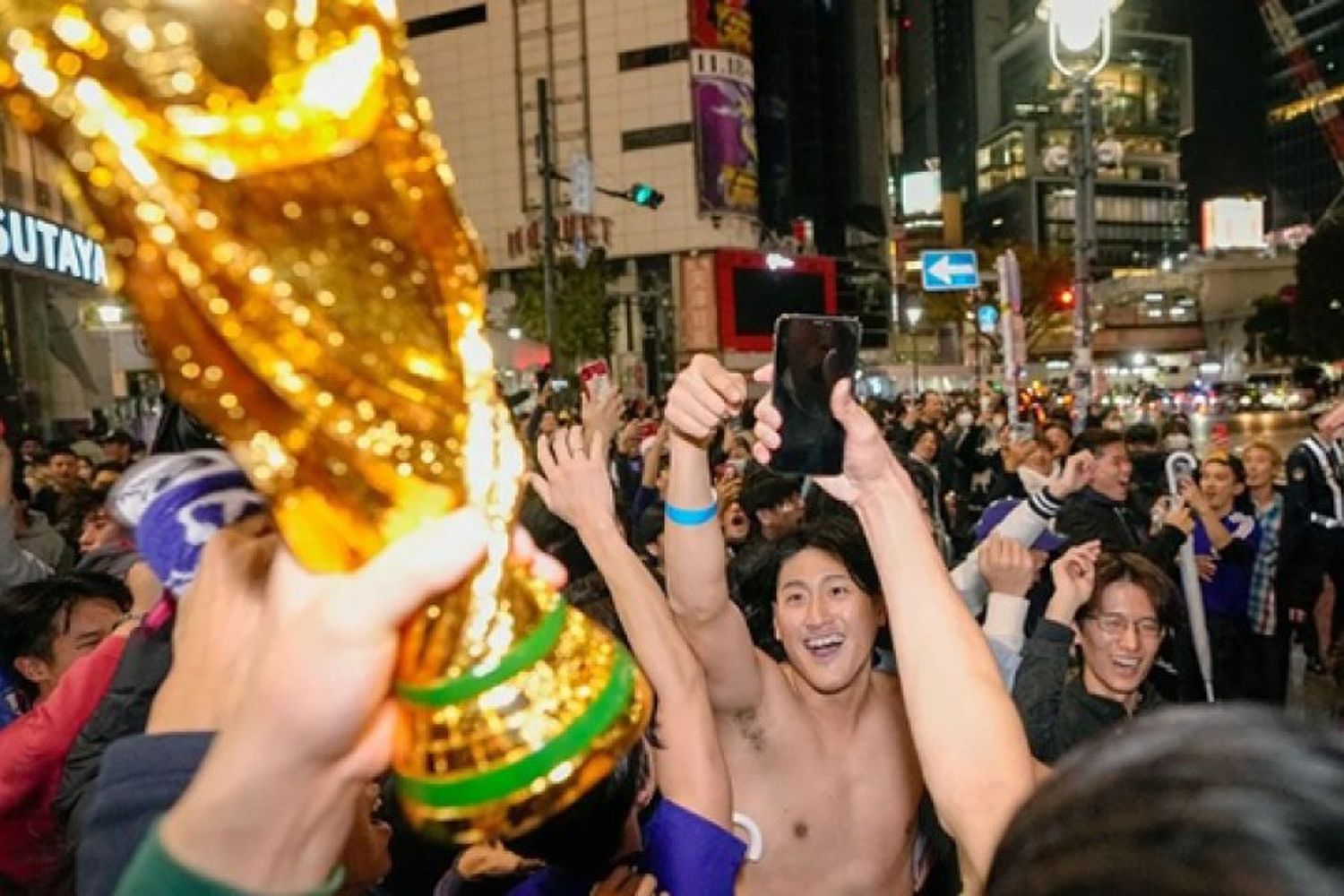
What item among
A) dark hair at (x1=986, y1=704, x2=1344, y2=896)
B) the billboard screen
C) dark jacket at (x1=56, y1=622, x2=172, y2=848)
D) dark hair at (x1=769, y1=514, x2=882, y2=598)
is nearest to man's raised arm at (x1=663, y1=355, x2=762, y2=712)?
dark hair at (x1=769, y1=514, x2=882, y2=598)

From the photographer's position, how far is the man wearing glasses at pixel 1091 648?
3174 mm

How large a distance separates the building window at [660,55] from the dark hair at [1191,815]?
1688 inches

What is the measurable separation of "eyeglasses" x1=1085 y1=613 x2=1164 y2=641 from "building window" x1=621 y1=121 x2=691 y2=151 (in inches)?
1558

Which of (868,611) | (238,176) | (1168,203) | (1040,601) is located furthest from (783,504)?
(1168,203)

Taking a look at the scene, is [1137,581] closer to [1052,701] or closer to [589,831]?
[1052,701]

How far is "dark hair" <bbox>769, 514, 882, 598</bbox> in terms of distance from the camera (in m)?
3.02

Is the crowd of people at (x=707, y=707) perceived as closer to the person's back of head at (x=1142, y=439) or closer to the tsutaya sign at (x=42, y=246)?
the person's back of head at (x=1142, y=439)

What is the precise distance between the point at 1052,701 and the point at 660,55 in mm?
41173

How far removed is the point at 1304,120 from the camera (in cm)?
11175

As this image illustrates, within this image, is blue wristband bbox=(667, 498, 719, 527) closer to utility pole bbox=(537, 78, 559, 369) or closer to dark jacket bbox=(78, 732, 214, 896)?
dark jacket bbox=(78, 732, 214, 896)

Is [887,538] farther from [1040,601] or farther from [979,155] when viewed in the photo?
[979,155]

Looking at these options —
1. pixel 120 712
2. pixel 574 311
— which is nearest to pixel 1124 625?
pixel 120 712

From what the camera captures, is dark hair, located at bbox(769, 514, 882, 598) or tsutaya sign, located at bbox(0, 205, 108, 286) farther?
tsutaya sign, located at bbox(0, 205, 108, 286)

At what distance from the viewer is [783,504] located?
5.55m
